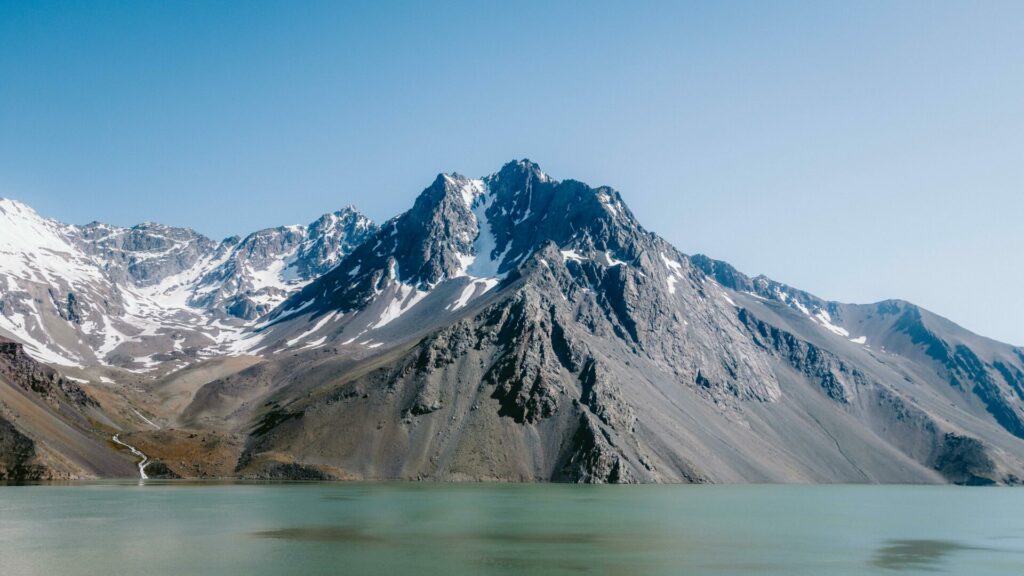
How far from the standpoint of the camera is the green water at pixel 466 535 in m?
70.5

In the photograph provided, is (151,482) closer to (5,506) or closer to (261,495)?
(261,495)

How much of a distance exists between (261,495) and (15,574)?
283 feet

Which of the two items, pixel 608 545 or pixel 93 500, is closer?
pixel 608 545

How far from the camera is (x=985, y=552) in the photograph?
92.2m

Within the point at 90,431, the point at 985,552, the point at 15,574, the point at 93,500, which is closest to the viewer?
the point at 15,574

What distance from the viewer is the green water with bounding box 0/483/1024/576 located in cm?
7050

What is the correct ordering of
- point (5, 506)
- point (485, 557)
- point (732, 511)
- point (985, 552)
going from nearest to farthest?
point (485, 557)
point (985, 552)
point (5, 506)
point (732, 511)

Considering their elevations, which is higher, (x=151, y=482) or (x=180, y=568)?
(x=180, y=568)

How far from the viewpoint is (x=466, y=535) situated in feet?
301

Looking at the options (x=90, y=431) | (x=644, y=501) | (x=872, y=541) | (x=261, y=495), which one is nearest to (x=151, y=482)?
Answer: (x=90, y=431)

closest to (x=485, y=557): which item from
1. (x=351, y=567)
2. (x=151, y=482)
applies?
(x=351, y=567)

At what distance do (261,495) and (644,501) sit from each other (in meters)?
72.6

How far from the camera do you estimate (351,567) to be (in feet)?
221

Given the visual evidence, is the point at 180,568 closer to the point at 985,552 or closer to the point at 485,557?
the point at 485,557
